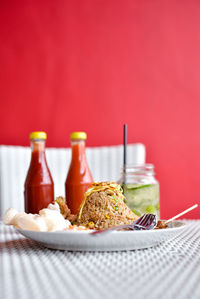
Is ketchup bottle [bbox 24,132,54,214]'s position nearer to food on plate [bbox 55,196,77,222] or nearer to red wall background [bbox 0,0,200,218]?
food on plate [bbox 55,196,77,222]

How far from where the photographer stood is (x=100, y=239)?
0.66 metres

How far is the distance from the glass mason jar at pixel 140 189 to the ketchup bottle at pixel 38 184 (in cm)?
25

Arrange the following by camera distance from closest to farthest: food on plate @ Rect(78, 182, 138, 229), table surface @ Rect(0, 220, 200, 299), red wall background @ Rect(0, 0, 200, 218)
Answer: table surface @ Rect(0, 220, 200, 299), food on plate @ Rect(78, 182, 138, 229), red wall background @ Rect(0, 0, 200, 218)

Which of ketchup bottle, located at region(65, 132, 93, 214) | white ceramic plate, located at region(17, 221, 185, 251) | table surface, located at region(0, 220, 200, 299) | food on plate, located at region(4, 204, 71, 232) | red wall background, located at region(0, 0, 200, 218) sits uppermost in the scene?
red wall background, located at region(0, 0, 200, 218)

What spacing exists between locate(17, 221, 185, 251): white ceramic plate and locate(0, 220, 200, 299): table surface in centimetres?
1

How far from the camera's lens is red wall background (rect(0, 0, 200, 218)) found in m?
2.51

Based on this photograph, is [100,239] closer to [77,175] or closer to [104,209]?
[104,209]

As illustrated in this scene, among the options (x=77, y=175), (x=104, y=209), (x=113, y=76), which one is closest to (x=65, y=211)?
(x=104, y=209)

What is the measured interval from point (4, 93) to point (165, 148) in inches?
44.7

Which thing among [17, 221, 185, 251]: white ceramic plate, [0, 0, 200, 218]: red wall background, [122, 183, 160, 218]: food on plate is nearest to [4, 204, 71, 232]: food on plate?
[17, 221, 185, 251]: white ceramic plate

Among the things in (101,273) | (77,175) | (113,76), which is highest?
(113,76)

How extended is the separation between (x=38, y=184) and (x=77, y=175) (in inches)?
5.6

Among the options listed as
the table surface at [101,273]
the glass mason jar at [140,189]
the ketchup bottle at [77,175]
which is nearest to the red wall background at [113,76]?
the ketchup bottle at [77,175]

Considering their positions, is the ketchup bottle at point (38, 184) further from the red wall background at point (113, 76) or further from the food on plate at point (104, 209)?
the red wall background at point (113, 76)
